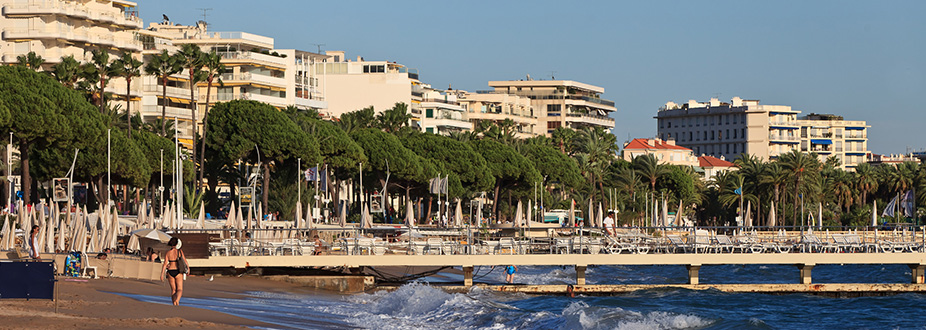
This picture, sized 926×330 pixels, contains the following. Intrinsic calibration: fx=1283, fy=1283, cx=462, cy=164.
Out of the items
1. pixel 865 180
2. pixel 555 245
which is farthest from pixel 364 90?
pixel 555 245

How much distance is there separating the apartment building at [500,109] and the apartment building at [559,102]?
3.83 metres

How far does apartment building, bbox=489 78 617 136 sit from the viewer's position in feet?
595

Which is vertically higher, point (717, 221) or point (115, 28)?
point (115, 28)

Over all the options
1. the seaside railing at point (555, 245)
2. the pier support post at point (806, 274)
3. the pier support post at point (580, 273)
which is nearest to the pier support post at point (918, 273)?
the seaside railing at point (555, 245)

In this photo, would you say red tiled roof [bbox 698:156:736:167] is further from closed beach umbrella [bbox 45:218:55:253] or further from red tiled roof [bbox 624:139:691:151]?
closed beach umbrella [bbox 45:218:55:253]

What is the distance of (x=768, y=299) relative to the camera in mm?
39531

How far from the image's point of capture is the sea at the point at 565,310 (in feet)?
93.5

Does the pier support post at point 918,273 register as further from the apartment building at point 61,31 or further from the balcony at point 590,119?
the balcony at point 590,119

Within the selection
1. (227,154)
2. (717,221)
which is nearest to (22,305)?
(227,154)

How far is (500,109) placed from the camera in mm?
166000

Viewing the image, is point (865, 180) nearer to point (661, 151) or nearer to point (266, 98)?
point (661, 151)

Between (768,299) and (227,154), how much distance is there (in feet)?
142

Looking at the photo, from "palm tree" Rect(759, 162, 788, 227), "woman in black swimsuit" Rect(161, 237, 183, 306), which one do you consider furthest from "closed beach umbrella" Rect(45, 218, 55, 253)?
"palm tree" Rect(759, 162, 788, 227)

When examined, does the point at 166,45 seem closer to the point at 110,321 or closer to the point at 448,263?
the point at 448,263
